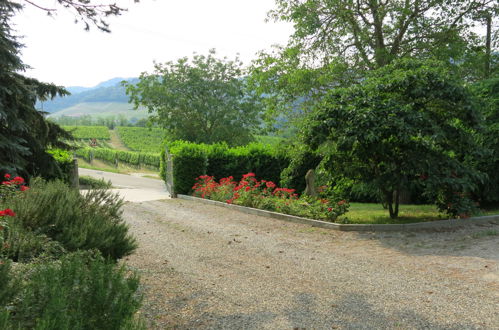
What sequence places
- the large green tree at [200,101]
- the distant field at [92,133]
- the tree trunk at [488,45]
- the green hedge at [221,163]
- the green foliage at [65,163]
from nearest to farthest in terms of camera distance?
1. the green foliage at [65,163]
2. the tree trunk at [488,45]
3. the green hedge at [221,163]
4. the large green tree at [200,101]
5. the distant field at [92,133]

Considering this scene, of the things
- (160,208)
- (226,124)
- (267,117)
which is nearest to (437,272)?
(160,208)

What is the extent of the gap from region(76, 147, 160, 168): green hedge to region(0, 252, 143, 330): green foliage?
1669 inches

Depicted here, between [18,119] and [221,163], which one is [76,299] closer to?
[18,119]

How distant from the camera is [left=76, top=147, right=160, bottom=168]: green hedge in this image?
4613cm

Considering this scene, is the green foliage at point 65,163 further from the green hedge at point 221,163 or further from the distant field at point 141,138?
the distant field at point 141,138

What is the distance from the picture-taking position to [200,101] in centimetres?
2836

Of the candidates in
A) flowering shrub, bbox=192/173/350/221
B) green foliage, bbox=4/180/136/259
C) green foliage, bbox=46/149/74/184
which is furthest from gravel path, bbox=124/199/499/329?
green foliage, bbox=46/149/74/184

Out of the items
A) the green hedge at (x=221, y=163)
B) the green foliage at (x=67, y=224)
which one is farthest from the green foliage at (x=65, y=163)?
the green foliage at (x=67, y=224)

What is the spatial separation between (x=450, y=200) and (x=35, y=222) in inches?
363

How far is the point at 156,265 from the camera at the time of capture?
655 centimetres

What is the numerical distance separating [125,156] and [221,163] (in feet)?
118

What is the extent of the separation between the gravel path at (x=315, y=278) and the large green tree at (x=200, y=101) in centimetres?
1876

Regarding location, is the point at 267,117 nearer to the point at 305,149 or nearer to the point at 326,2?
the point at 326,2

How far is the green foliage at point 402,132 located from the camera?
30.1 feet
